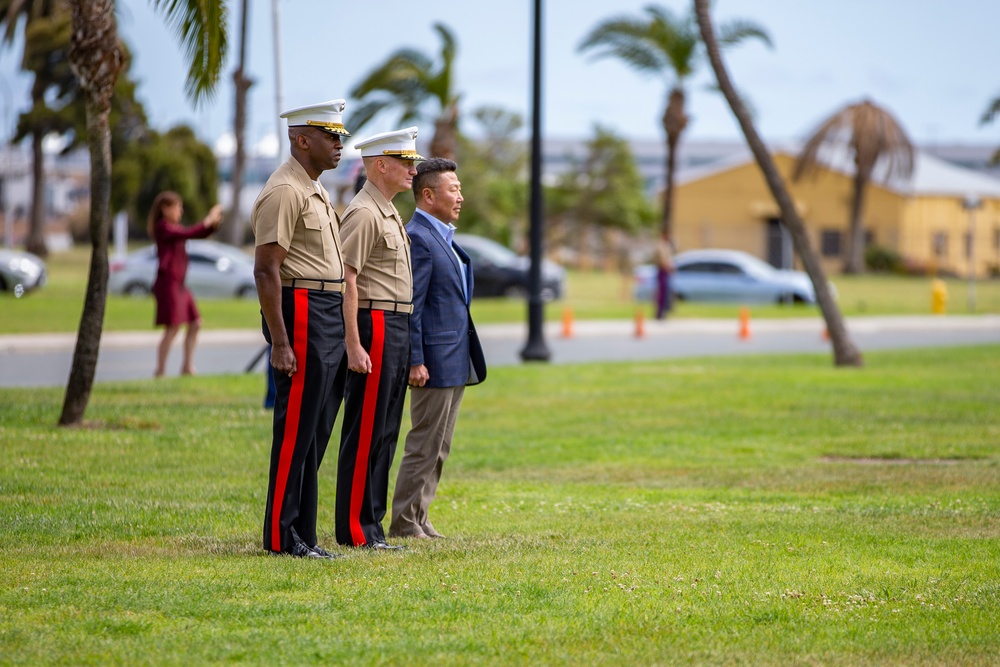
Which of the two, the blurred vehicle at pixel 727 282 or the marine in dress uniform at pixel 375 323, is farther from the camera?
the blurred vehicle at pixel 727 282

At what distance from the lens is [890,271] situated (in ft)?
193

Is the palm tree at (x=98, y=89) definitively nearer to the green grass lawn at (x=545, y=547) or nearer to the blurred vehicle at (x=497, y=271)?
the green grass lawn at (x=545, y=547)

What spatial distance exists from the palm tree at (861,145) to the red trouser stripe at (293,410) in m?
51.5

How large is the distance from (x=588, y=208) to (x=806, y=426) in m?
51.9

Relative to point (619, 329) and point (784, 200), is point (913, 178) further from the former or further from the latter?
point (784, 200)

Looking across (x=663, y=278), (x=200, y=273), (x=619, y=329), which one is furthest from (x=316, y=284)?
(x=200, y=273)

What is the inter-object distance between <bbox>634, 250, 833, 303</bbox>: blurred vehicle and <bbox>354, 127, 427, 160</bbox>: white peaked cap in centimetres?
3047

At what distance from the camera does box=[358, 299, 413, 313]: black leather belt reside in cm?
659

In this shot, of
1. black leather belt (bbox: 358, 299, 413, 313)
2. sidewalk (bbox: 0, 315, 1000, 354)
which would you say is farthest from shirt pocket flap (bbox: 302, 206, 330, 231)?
sidewalk (bbox: 0, 315, 1000, 354)

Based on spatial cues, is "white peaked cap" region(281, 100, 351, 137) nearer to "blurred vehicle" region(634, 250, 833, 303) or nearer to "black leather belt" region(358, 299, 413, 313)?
"black leather belt" region(358, 299, 413, 313)

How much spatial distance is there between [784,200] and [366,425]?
1262 cm

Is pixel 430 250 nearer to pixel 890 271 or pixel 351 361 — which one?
pixel 351 361

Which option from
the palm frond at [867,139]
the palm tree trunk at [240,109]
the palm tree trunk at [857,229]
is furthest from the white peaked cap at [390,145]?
the palm tree trunk at [857,229]

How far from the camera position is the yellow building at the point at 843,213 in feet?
193
